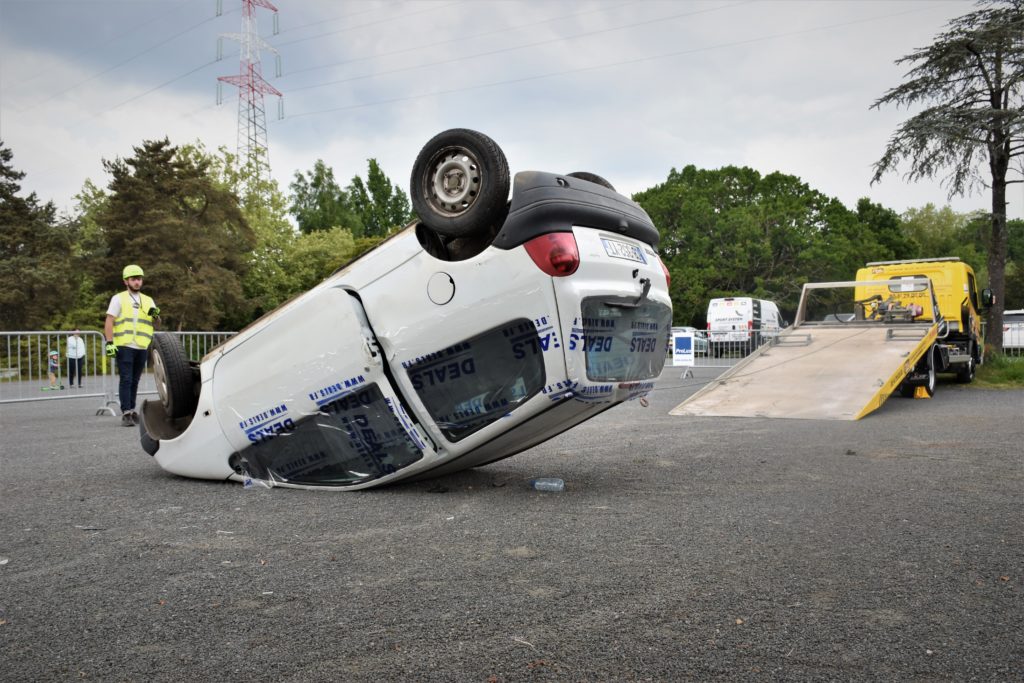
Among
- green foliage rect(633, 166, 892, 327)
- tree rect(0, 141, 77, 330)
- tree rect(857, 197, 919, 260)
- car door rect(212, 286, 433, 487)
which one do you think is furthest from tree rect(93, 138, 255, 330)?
tree rect(857, 197, 919, 260)

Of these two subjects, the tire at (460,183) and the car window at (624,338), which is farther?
the car window at (624,338)

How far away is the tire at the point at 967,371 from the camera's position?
14672mm

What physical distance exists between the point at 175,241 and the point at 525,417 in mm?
34001

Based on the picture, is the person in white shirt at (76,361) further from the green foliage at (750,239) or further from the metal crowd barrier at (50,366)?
the green foliage at (750,239)

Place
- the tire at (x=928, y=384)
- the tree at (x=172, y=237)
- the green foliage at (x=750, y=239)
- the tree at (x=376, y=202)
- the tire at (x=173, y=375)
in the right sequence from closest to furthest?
the tire at (x=173, y=375), the tire at (x=928, y=384), the tree at (x=172, y=237), the green foliage at (x=750, y=239), the tree at (x=376, y=202)

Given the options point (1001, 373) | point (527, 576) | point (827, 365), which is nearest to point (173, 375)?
point (527, 576)

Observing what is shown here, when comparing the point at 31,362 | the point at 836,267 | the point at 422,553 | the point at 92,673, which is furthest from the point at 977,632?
the point at 836,267

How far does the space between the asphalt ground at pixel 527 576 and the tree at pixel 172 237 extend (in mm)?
30038

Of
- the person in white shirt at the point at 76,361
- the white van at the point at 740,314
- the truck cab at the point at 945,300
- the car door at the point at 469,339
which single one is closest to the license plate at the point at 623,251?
the car door at the point at 469,339

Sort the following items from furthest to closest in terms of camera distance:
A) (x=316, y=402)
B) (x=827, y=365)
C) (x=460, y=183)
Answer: (x=827, y=365), (x=316, y=402), (x=460, y=183)

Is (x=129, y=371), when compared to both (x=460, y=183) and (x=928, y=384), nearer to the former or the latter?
(x=460, y=183)

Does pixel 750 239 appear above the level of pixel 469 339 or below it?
above

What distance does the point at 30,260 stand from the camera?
3141 centimetres

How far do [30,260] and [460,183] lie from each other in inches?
1333
